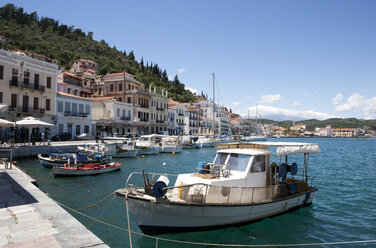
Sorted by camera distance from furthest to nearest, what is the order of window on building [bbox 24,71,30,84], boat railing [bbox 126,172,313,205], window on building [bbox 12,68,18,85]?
1. window on building [bbox 24,71,30,84]
2. window on building [bbox 12,68,18,85]
3. boat railing [bbox 126,172,313,205]

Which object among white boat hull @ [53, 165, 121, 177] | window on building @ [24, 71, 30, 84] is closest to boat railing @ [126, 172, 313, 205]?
white boat hull @ [53, 165, 121, 177]

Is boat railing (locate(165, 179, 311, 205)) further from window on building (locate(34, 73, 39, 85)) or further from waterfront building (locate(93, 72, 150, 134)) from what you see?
waterfront building (locate(93, 72, 150, 134))

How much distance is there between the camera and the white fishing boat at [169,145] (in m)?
40.1

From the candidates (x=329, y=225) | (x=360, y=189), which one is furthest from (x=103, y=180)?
(x=360, y=189)

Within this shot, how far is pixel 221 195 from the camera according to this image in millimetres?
9008

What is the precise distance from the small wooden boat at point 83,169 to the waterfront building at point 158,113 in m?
42.1

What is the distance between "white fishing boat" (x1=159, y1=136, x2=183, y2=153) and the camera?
4012cm

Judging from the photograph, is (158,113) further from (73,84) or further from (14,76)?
(14,76)

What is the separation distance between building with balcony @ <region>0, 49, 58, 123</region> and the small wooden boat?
52.4ft

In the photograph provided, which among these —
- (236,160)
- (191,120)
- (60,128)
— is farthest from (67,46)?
(236,160)

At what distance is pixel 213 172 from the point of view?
10555mm

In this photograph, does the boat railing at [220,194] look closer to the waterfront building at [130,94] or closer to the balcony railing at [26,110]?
the balcony railing at [26,110]

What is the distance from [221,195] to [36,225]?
5488mm

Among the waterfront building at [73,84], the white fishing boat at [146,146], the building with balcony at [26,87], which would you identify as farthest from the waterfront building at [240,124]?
the building with balcony at [26,87]
